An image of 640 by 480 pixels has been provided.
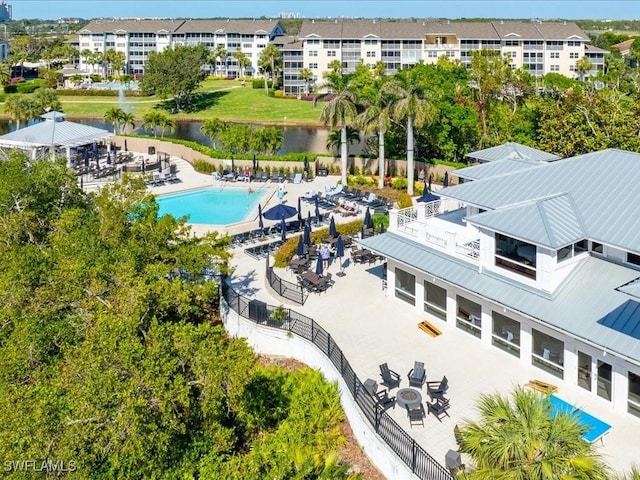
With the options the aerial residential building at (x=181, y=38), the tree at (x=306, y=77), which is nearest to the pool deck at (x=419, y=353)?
the tree at (x=306, y=77)

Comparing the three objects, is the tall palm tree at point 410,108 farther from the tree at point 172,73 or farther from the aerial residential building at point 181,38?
the aerial residential building at point 181,38

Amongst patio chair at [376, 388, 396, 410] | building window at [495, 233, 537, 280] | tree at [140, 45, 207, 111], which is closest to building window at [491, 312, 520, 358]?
building window at [495, 233, 537, 280]

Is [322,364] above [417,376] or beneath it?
beneath

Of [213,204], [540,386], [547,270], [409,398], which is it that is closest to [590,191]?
[547,270]

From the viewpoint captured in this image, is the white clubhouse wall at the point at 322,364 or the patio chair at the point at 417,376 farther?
the patio chair at the point at 417,376

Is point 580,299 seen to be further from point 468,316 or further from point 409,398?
point 409,398

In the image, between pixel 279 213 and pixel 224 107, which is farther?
pixel 224 107

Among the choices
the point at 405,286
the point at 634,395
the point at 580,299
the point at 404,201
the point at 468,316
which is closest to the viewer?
the point at 634,395
